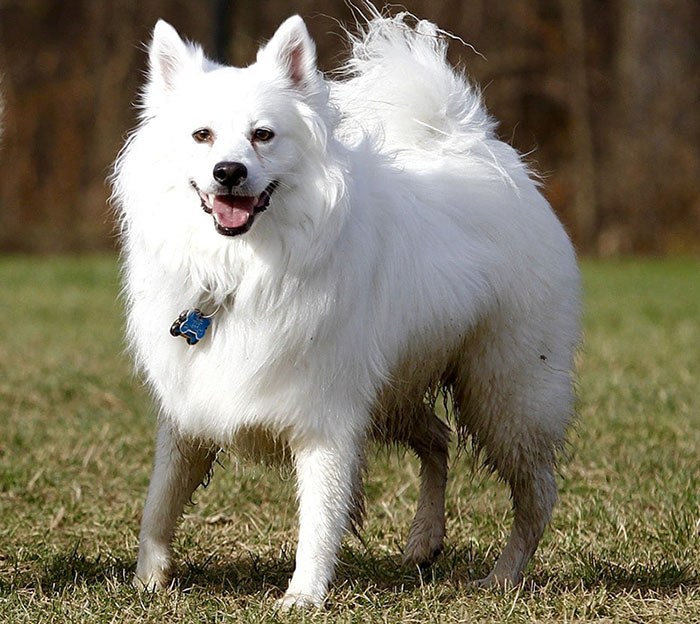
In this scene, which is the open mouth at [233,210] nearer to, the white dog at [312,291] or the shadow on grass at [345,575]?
the white dog at [312,291]

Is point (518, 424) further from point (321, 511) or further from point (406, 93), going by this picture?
point (406, 93)

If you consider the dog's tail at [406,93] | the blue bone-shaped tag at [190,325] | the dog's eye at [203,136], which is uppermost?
the dog's tail at [406,93]

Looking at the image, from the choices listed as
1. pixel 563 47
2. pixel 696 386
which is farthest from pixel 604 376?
pixel 563 47

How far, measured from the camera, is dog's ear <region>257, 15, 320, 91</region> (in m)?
3.54

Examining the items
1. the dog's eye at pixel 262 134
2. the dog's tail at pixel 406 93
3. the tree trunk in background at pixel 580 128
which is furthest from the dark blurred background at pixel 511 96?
the dog's eye at pixel 262 134

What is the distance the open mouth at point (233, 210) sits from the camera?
10.8 ft

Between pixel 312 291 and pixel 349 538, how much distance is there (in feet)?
4.79

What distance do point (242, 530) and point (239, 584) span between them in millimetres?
701

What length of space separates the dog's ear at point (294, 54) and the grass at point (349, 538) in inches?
Answer: 51.3

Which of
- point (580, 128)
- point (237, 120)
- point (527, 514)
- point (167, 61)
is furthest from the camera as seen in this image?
point (580, 128)

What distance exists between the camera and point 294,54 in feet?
11.7

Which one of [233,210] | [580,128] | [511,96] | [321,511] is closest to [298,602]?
[321,511]

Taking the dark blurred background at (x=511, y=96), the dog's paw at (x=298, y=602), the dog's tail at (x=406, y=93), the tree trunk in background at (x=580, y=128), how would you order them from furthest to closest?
the tree trunk in background at (x=580, y=128)
the dark blurred background at (x=511, y=96)
the dog's tail at (x=406, y=93)
the dog's paw at (x=298, y=602)

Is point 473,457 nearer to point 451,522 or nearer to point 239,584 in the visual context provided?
point 451,522
